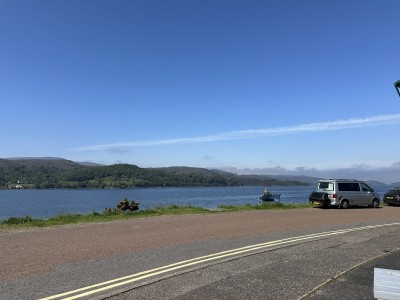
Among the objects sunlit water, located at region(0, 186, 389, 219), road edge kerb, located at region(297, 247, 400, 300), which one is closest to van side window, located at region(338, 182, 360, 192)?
sunlit water, located at region(0, 186, 389, 219)

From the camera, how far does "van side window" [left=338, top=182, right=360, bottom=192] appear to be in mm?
27247

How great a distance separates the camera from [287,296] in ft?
20.0

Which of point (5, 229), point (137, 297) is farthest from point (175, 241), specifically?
point (5, 229)

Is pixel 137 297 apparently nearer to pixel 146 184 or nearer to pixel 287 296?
pixel 287 296

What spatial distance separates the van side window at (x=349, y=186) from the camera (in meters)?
27.2

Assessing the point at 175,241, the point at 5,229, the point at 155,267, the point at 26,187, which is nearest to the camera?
the point at 155,267

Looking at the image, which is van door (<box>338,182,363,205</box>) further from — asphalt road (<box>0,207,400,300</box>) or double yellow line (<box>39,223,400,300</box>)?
double yellow line (<box>39,223,400,300</box>)

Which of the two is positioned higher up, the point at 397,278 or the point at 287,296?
the point at 397,278

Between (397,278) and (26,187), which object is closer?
(397,278)

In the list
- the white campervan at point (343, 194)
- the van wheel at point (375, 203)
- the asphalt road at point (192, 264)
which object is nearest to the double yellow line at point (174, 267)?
the asphalt road at point (192, 264)

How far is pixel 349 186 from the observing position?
2767 cm

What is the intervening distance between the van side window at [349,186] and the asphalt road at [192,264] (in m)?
13.0

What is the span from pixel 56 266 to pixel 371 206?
2507cm

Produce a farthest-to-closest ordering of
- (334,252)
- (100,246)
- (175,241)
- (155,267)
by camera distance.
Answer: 1. (175,241)
2. (100,246)
3. (334,252)
4. (155,267)
